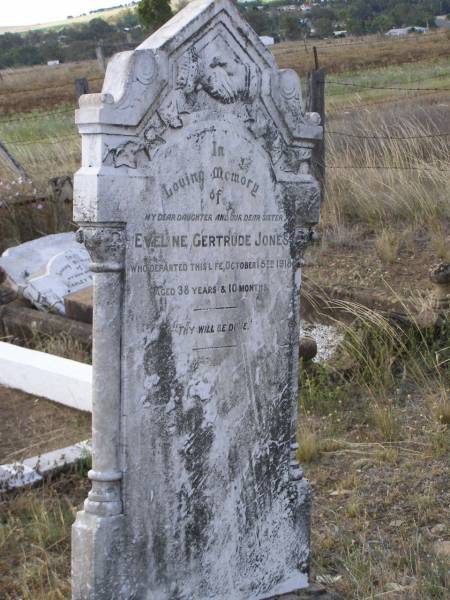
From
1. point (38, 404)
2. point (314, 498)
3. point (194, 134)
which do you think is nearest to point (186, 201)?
point (194, 134)

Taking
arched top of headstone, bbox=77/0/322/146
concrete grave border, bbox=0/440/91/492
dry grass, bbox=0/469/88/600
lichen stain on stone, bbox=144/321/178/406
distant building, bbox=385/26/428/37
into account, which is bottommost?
dry grass, bbox=0/469/88/600

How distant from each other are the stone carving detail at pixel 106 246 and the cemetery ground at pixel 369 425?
4.50 feet

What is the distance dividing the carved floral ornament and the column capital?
22cm

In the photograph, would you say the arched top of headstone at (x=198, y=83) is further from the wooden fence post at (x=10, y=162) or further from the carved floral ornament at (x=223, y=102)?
the wooden fence post at (x=10, y=162)

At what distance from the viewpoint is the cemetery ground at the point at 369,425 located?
157 inches

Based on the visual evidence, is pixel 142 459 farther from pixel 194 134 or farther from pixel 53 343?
pixel 53 343

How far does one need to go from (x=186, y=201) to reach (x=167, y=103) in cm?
36

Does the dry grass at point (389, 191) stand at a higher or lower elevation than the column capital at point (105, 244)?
lower

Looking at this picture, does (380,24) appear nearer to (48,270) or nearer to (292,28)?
(292,28)

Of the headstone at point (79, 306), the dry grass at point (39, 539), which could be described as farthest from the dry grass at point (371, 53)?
the dry grass at point (39, 539)

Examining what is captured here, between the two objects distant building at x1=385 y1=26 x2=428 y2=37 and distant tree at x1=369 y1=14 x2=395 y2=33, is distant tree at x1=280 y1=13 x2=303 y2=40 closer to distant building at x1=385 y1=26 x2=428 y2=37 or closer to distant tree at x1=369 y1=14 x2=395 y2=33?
distant tree at x1=369 y1=14 x2=395 y2=33

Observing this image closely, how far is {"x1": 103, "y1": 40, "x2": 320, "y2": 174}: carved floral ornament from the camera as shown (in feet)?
10.7

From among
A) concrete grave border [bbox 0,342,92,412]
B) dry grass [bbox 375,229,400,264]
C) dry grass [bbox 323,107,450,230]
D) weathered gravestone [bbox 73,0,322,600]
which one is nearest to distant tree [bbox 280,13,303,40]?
dry grass [bbox 323,107,450,230]

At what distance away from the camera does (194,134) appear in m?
3.40
